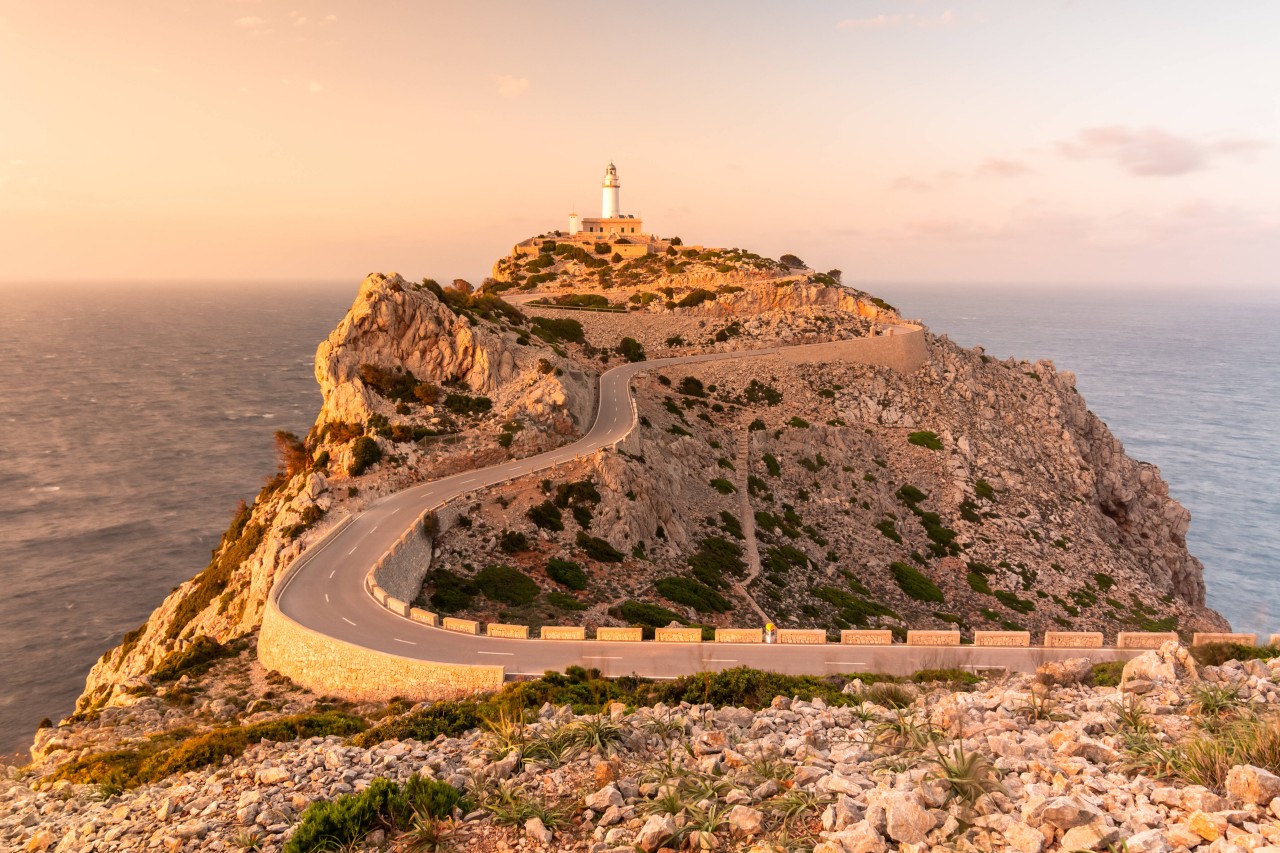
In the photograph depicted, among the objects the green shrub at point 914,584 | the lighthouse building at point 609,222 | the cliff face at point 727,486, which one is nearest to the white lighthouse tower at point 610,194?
the lighthouse building at point 609,222

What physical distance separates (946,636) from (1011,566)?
30.1 metres

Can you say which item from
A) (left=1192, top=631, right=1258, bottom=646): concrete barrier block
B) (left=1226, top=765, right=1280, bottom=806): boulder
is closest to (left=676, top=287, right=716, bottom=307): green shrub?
(left=1192, top=631, right=1258, bottom=646): concrete barrier block

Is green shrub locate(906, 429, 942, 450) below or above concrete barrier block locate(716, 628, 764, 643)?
above

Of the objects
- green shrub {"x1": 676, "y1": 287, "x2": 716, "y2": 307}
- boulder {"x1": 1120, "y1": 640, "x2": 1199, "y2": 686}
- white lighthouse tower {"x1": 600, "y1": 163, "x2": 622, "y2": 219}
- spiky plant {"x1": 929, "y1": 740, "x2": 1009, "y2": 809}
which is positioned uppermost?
white lighthouse tower {"x1": 600, "y1": 163, "x2": 622, "y2": 219}

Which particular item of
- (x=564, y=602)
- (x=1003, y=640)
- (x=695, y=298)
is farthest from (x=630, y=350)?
(x=1003, y=640)

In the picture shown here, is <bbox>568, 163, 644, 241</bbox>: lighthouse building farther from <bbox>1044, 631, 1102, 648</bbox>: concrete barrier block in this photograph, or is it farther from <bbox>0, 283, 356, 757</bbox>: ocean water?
<bbox>1044, 631, 1102, 648</bbox>: concrete barrier block

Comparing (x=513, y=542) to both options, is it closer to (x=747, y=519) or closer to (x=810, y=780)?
(x=747, y=519)

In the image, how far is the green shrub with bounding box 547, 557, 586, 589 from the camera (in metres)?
33.1

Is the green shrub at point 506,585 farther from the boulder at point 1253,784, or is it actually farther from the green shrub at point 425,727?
the boulder at point 1253,784

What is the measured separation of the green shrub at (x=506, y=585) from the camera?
3106 centimetres

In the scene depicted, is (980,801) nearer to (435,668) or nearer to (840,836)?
(840,836)

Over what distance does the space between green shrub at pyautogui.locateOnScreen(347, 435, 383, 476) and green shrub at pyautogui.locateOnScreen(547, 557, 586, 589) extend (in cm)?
1314

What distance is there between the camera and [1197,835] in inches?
317

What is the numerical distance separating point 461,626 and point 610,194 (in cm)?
10321
